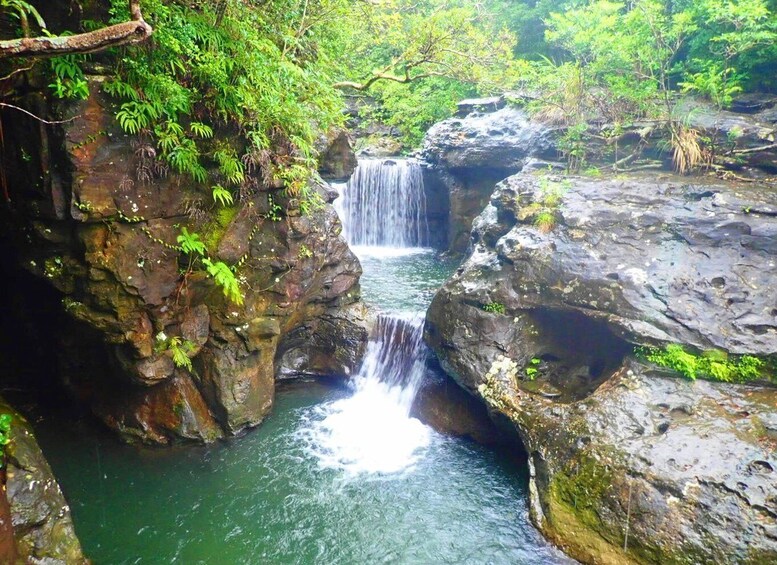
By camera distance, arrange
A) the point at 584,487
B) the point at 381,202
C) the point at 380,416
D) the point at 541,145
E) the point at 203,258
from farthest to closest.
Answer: the point at 381,202
the point at 541,145
the point at 380,416
the point at 203,258
the point at 584,487

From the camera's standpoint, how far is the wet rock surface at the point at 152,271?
5379mm

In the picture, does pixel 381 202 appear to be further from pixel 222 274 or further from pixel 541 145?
pixel 222 274

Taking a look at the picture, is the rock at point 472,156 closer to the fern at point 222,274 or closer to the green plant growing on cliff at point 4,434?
the fern at point 222,274

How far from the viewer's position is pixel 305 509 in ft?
21.7

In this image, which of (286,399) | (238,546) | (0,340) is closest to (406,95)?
(286,399)

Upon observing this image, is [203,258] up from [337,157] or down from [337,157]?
down

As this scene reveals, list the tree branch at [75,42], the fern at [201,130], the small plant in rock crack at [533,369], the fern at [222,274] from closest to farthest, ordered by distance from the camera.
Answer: the tree branch at [75,42], the fern at [201,130], the fern at [222,274], the small plant in rock crack at [533,369]

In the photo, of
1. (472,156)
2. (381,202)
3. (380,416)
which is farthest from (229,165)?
(381,202)

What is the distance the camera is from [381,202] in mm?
16922

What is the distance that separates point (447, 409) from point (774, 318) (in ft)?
16.3

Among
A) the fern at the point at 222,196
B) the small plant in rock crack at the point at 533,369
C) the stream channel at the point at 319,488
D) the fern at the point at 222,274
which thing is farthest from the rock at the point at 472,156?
the fern at the point at 222,274

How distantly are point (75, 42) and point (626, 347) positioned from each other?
23.8ft

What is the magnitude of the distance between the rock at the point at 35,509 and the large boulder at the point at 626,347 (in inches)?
214

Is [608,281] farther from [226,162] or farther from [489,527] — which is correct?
[226,162]
